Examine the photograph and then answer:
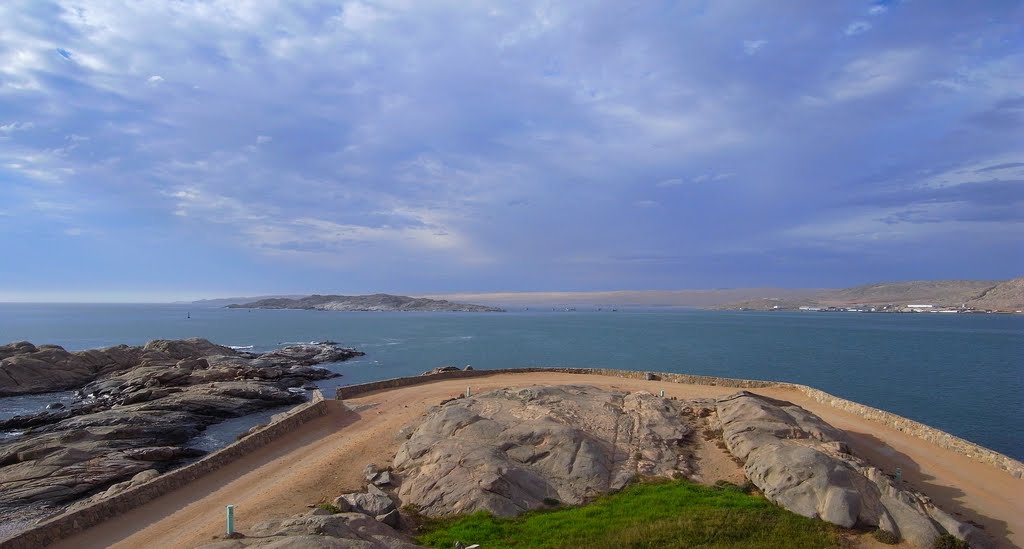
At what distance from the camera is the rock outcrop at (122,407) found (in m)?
21.3

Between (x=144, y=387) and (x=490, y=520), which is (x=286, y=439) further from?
(x=144, y=387)

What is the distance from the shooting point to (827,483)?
14898mm

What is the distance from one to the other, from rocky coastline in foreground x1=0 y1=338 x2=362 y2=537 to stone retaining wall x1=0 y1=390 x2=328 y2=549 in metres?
1.90

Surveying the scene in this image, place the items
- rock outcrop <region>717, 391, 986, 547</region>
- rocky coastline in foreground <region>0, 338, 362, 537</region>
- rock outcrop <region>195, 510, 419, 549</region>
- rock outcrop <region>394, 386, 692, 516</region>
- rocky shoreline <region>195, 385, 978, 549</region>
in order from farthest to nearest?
rocky coastline in foreground <region>0, 338, 362, 537</region> < rock outcrop <region>394, 386, 692, 516</region> < rock outcrop <region>717, 391, 986, 547</region> < rocky shoreline <region>195, 385, 978, 549</region> < rock outcrop <region>195, 510, 419, 549</region>

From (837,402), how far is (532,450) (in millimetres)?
17044

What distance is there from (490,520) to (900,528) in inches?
400

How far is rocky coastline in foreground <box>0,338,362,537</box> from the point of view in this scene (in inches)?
824

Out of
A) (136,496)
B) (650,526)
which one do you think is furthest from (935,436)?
(136,496)

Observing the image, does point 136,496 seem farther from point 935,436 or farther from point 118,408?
point 935,436

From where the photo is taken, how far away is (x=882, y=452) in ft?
66.2

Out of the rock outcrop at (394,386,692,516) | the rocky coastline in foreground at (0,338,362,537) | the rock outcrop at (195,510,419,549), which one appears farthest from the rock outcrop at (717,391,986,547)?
the rocky coastline in foreground at (0,338,362,537)

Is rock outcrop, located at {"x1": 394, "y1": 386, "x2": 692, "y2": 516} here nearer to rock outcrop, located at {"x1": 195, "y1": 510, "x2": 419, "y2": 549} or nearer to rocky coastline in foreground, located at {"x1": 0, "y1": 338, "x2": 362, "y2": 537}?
rock outcrop, located at {"x1": 195, "y1": 510, "x2": 419, "y2": 549}

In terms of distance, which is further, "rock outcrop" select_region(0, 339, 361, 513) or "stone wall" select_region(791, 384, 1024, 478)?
"rock outcrop" select_region(0, 339, 361, 513)

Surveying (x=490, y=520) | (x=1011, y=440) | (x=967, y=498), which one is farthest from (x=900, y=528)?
(x=1011, y=440)
